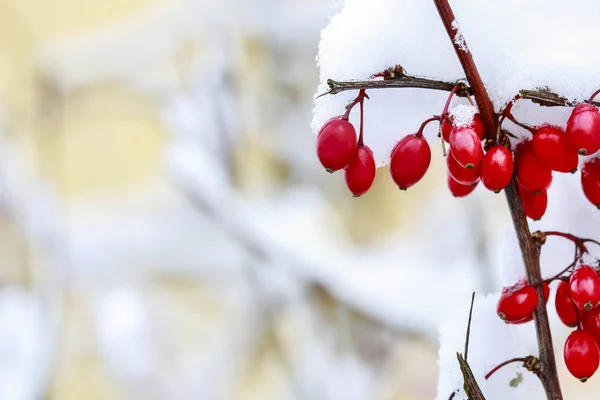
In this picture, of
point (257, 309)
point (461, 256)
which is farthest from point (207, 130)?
point (461, 256)

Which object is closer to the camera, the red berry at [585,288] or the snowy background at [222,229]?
the red berry at [585,288]

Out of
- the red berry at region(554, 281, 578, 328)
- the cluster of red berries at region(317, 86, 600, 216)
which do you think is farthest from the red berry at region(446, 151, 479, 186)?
the red berry at region(554, 281, 578, 328)

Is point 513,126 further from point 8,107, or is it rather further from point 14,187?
point 8,107

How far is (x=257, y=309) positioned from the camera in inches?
75.0

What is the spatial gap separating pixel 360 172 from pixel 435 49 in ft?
0.38

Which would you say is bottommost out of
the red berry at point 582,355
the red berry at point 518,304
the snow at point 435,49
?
the red berry at point 582,355

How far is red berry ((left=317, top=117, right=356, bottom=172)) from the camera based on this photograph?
1.32 ft

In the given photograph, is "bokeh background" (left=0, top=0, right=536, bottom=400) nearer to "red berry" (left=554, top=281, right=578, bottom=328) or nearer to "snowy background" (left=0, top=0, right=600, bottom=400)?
"snowy background" (left=0, top=0, right=600, bottom=400)

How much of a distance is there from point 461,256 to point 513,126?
2081 mm

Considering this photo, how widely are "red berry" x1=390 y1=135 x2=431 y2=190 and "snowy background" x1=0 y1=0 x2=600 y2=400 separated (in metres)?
0.07

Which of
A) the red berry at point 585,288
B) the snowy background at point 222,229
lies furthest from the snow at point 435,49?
the red berry at point 585,288

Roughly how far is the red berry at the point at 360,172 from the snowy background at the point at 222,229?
58mm

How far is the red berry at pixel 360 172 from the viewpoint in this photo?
0.42 m

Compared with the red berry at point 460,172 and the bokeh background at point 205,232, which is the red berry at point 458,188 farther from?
the bokeh background at point 205,232
